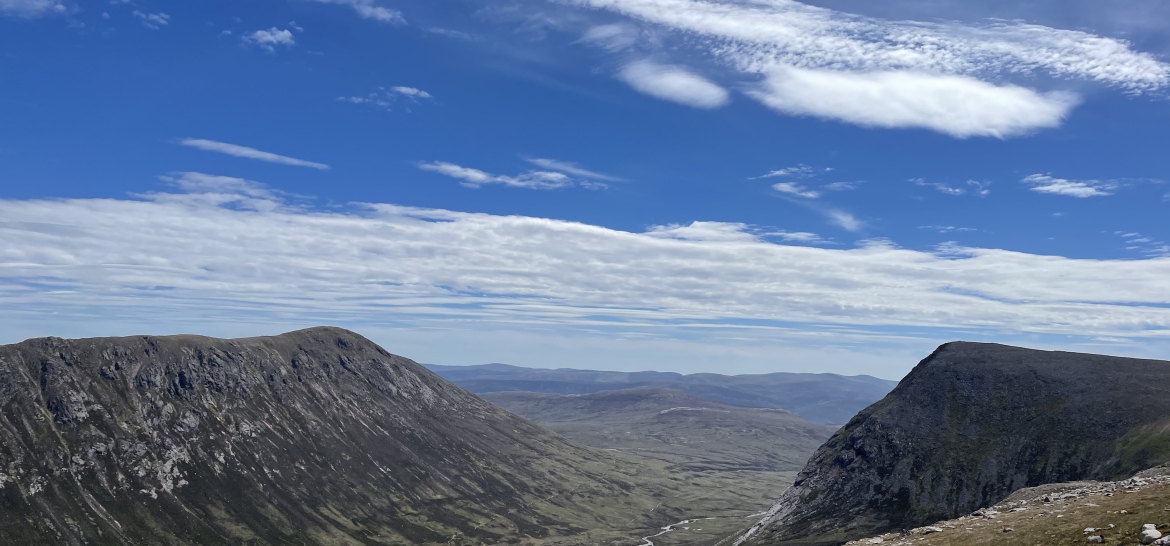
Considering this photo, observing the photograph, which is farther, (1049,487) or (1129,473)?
(1129,473)

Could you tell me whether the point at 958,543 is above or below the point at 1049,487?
above

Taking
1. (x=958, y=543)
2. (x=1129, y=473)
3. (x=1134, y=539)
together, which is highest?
(x=1134, y=539)

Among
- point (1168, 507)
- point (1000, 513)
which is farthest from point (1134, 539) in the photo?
point (1000, 513)

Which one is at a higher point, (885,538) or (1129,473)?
(885,538)

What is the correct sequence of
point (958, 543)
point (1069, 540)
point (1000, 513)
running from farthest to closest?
point (1000, 513), point (958, 543), point (1069, 540)

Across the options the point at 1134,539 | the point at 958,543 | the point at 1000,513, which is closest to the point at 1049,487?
the point at 1000,513

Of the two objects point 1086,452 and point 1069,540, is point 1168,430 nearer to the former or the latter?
point 1086,452

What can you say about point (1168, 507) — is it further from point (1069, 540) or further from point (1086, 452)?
point (1086, 452)

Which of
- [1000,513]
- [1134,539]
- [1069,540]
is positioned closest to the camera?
[1134,539]

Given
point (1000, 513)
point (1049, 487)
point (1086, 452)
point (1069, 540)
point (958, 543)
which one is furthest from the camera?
point (1086, 452)
